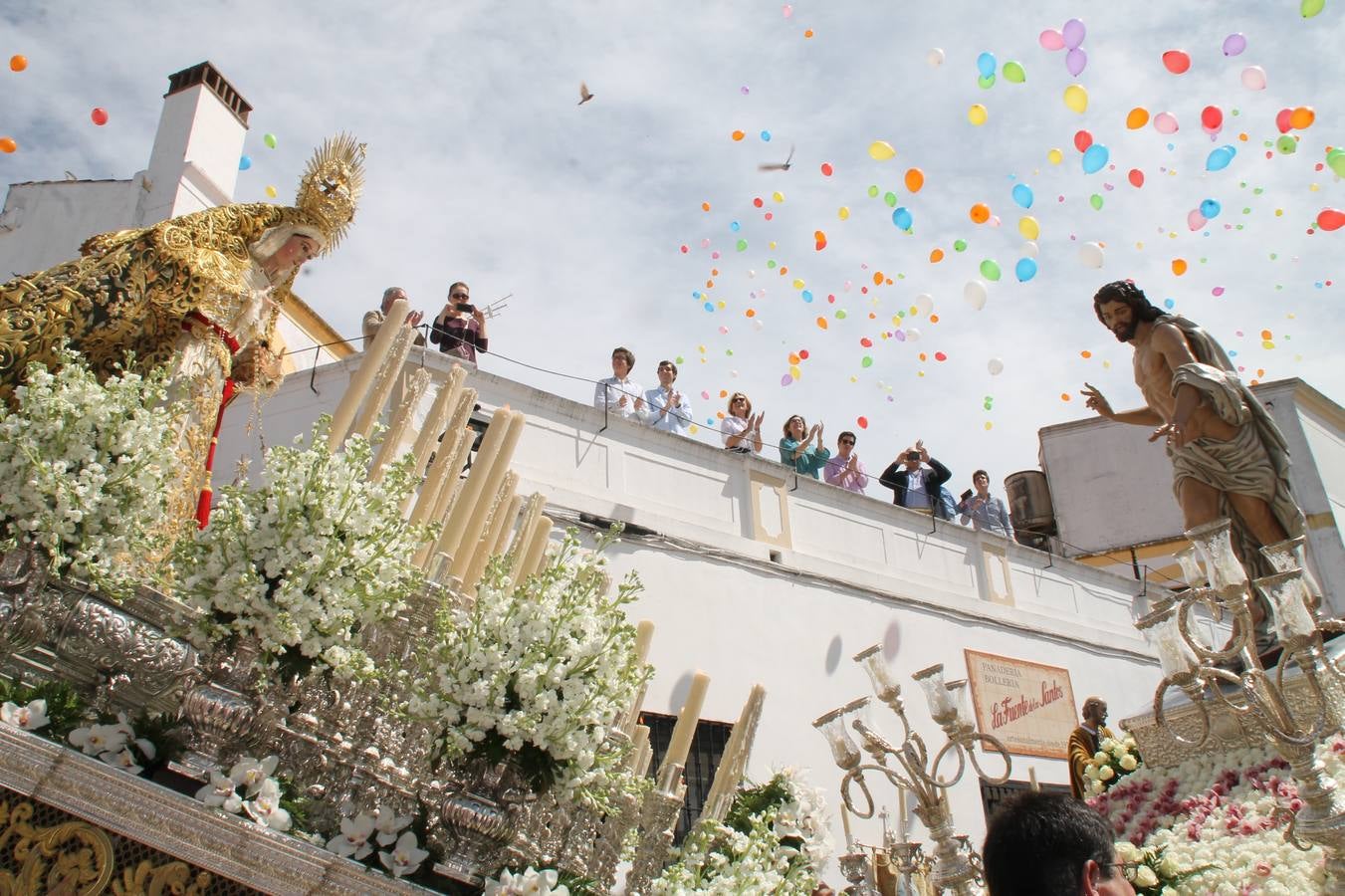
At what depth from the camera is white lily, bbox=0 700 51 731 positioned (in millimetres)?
3010

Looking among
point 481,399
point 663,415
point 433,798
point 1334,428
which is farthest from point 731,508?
point 1334,428

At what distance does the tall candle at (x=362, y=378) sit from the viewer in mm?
4277

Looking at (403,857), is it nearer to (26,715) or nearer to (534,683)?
(534,683)

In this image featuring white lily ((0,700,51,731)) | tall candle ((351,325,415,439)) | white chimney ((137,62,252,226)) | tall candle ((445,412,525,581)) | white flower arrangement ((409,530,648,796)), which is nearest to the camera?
white lily ((0,700,51,731))

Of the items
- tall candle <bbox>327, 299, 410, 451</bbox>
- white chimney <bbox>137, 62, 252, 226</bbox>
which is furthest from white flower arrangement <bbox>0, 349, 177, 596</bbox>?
white chimney <bbox>137, 62, 252, 226</bbox>

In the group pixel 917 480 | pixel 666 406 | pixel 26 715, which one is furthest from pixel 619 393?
pixel 26 715

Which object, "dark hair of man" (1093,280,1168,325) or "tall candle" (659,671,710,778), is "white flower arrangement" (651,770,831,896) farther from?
"dark hair of man" (1093,280,1168,325)

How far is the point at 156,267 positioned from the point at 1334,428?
70.7ft

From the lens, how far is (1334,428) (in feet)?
68.0

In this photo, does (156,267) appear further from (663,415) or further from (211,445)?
(663,415)

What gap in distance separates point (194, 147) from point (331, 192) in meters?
8.75

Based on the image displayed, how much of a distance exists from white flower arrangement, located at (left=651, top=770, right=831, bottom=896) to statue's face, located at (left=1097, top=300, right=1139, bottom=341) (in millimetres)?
3265

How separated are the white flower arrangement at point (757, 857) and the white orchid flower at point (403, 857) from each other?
0.75 meters

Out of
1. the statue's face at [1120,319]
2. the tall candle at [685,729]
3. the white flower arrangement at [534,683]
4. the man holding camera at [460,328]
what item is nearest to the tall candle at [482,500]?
the white flower arrangement at [534,683]
